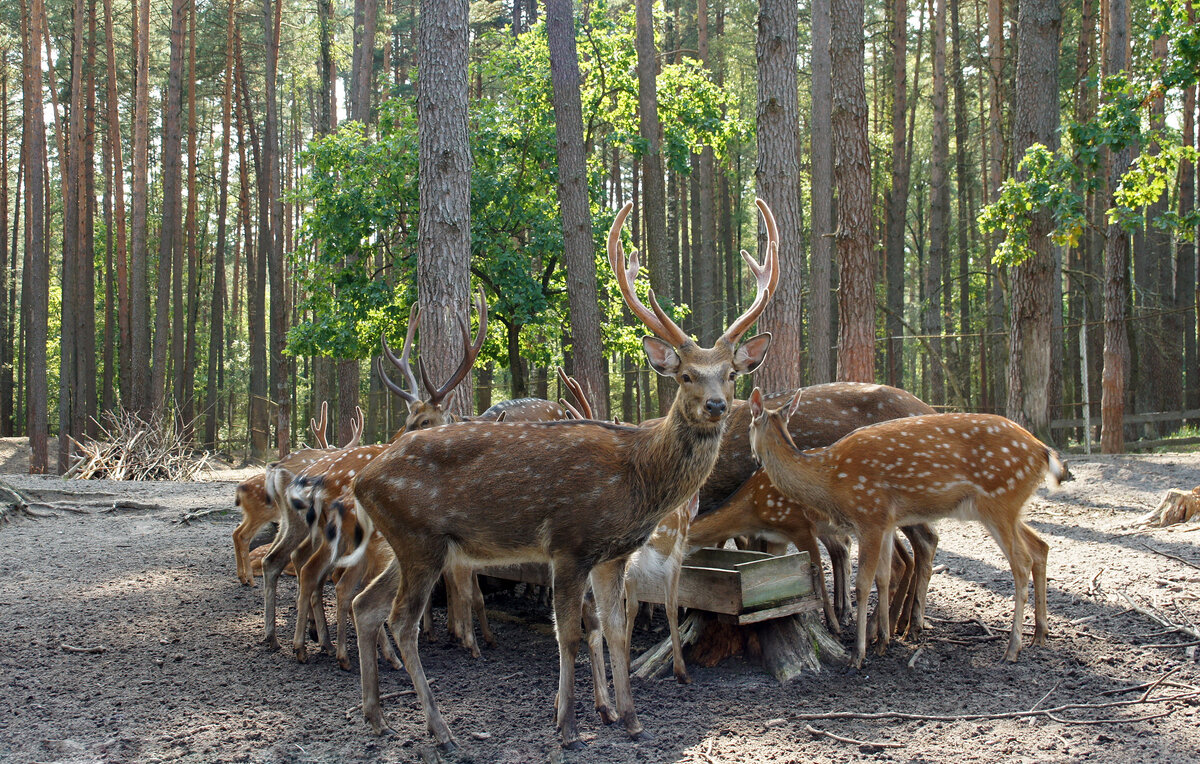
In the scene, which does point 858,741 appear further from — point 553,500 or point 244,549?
point 244,549

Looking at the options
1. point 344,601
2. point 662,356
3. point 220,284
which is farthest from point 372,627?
→ point 220,284

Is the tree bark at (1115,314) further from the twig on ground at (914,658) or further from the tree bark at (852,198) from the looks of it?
the twig on ground at (914,658)

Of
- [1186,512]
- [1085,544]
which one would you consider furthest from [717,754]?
[1186,512]

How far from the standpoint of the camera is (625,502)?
3984 mm

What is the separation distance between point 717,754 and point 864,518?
1821 millimetres

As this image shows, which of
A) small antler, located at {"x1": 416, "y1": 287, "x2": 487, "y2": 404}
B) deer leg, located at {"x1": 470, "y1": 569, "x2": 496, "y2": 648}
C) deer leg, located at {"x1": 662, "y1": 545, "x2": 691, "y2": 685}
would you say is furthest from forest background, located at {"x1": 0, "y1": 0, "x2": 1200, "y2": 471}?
deer leg, located at {"x1": 662, "y1": 545, "x2": 691, "y2": 685}

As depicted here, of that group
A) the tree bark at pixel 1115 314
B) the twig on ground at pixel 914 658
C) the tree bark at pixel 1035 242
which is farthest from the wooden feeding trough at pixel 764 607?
the tree bark at pixel 1115 314

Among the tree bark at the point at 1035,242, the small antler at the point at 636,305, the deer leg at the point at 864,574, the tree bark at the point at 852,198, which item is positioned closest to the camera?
the small antler at the point at 636,305

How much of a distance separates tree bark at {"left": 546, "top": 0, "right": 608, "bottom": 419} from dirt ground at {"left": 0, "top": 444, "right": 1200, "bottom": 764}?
5321mm

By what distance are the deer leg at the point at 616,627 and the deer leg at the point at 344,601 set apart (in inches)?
58.9

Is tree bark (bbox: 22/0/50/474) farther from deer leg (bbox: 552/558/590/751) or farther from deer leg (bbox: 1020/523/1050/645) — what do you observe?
deer leg (bbox: 1020/523/1050/645)

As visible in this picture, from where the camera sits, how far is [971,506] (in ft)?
16.6

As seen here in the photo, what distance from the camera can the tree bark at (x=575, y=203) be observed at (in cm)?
1140

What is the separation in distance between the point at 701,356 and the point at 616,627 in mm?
1281
